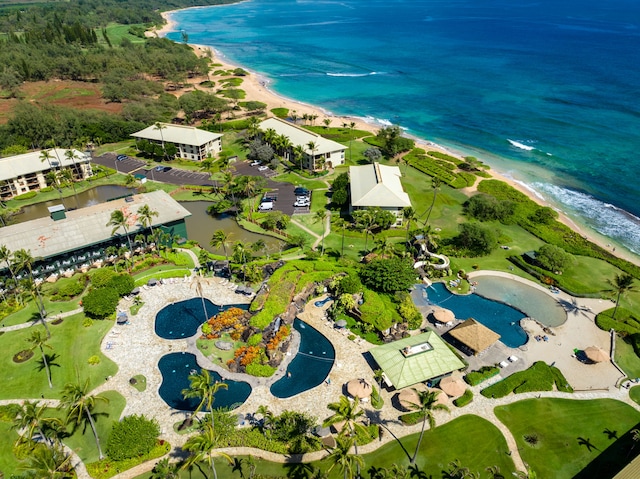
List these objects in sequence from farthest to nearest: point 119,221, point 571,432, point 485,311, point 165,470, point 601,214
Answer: point 601,214
point 119,221
point 485,311
point 571,432
point 165,470

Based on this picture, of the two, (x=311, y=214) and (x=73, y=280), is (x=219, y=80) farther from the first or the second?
(x=73, y=280)

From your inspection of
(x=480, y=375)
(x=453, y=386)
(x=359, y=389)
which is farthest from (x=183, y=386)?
(x=480, y=375)

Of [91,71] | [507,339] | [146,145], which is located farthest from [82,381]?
[91,71]

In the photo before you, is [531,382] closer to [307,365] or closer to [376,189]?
[307,365]

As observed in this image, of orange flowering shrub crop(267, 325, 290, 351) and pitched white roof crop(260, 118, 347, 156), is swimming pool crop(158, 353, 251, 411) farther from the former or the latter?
pitched white roof crop(260, 118, 347, 156)

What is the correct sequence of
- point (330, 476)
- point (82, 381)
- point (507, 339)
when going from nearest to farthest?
point (330, 476) → point (82, 381) → point (507, 339)

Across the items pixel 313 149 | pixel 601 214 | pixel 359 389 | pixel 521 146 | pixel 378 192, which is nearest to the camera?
pixel 359 389
